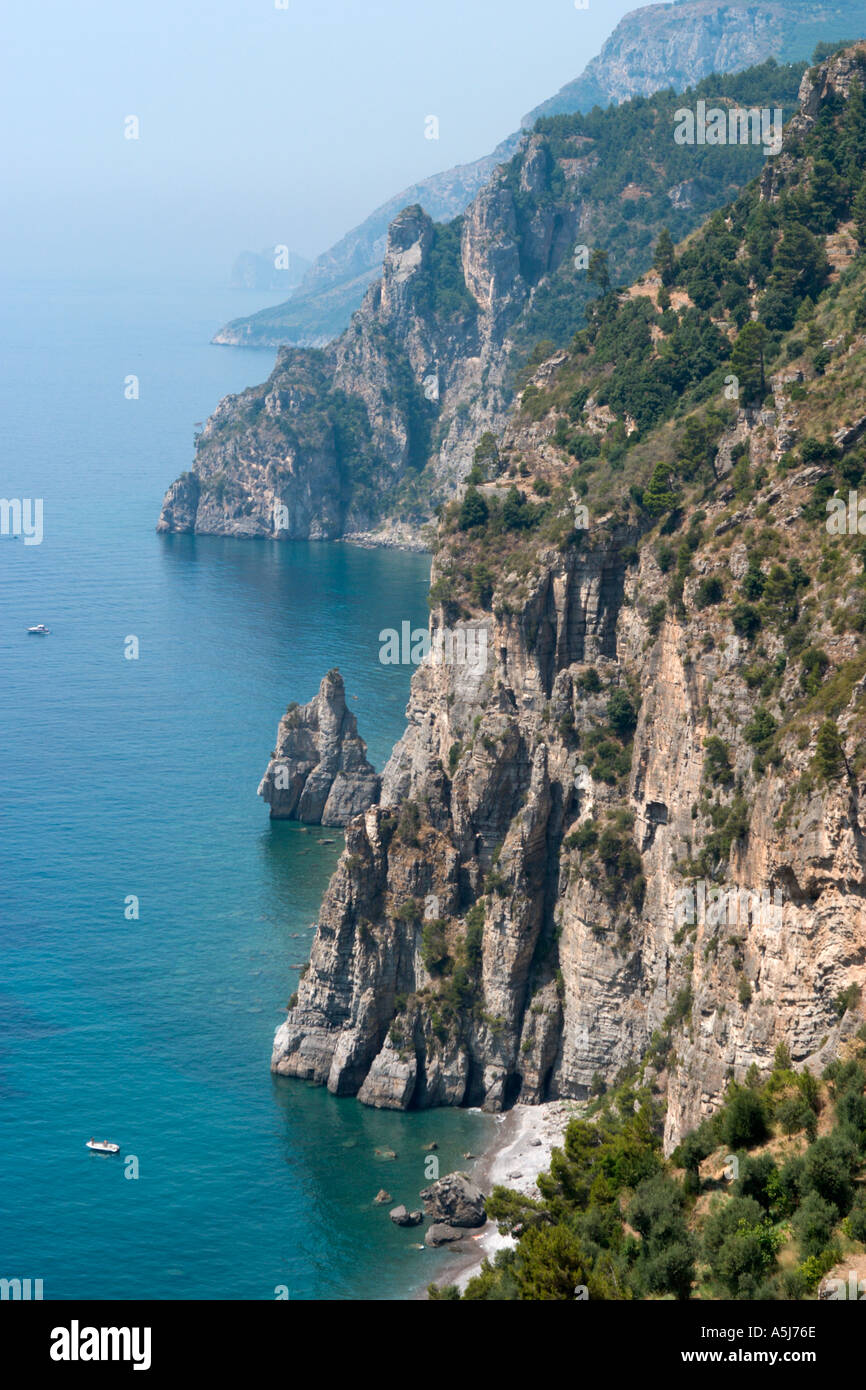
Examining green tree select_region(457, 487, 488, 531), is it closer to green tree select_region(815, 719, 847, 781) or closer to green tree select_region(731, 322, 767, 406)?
green tree select_region(731, 322, 767, 406)

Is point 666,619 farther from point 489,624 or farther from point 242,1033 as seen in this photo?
point 242,1033

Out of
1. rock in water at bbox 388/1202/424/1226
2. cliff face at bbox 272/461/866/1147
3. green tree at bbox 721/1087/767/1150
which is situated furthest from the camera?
cliff face at bbox 272/461/866/1147

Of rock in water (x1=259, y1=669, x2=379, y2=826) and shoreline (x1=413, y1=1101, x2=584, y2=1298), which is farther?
rock in water (x1=259, y1=669, x2=379, y2=826)

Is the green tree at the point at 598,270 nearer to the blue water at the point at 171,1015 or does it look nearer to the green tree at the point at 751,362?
the green tree at the point at 751,362

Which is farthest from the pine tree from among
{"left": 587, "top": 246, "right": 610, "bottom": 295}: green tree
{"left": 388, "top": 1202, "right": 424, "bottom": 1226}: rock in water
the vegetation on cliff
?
the vegetation on cliff

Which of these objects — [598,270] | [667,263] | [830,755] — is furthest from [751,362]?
[598,270]

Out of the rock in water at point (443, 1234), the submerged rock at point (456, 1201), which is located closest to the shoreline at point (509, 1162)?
the rock in water at point (443, 1234)

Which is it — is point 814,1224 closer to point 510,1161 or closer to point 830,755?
Result: point 830,755

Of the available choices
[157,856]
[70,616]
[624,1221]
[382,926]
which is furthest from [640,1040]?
[70,616]
